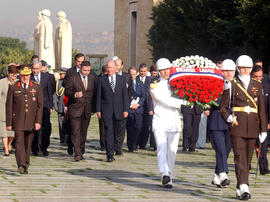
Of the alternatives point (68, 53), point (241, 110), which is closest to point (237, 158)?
point (241, 110)

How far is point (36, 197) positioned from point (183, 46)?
41.1 m

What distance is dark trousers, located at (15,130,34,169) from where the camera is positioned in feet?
37.7

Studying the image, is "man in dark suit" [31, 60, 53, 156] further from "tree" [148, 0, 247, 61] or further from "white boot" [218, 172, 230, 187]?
"tree" [148, 0, 247, 61]

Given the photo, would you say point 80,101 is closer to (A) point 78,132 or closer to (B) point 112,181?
(A) point 78,132

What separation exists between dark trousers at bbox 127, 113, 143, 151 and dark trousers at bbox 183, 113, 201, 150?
95cm

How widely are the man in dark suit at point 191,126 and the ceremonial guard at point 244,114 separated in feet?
18.9

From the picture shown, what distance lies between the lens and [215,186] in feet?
34.9

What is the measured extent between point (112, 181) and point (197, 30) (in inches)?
1370

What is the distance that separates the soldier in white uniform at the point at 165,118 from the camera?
10.6 metres

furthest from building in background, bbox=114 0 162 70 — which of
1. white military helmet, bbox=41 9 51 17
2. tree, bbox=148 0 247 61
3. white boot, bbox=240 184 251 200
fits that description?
white boot, bbox=240 184 251 200

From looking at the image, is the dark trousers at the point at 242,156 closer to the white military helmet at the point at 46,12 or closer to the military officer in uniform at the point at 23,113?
the military officer in uniform at the point at 23,113

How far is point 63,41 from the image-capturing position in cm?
4231

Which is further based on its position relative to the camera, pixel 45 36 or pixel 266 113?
pixel 45 36

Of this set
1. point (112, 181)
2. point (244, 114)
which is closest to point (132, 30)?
point (112, 181)
